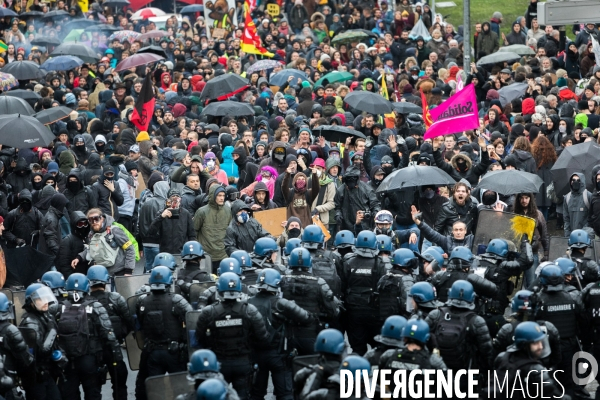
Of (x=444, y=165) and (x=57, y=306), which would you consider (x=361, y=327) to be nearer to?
(x=57, y=306)

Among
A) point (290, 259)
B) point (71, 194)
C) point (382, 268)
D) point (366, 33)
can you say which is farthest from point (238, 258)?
point (366, 33)

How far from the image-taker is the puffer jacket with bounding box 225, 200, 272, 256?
15344 millimetres

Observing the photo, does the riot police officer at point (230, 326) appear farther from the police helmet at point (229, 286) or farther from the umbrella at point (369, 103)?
the umbrella at point (369, 103)

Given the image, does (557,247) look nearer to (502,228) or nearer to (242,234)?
(502,228)

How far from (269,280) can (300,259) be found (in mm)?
525

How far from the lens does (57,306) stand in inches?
484

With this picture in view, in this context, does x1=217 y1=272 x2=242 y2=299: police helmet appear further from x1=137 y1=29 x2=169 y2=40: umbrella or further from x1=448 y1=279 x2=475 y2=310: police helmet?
x1=137 y1=29 x2=169 y2=40: umbrella

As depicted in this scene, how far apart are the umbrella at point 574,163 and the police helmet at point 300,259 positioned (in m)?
6.27

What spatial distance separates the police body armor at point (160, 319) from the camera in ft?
40.4

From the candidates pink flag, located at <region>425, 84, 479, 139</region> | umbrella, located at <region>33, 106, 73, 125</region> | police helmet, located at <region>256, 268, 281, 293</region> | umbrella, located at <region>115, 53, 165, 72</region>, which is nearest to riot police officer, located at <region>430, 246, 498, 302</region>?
police helmet, located at <region>256, 268, 281, 293</region>

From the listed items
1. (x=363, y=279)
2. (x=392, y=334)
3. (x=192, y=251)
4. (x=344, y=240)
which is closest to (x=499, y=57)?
(x=344, y=240)

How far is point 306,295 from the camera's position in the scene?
12453mm

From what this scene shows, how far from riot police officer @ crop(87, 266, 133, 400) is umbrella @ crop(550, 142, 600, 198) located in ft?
25.1

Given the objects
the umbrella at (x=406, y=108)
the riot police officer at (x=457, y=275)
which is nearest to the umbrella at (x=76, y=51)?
the umbrella at (x=406, y=108)
